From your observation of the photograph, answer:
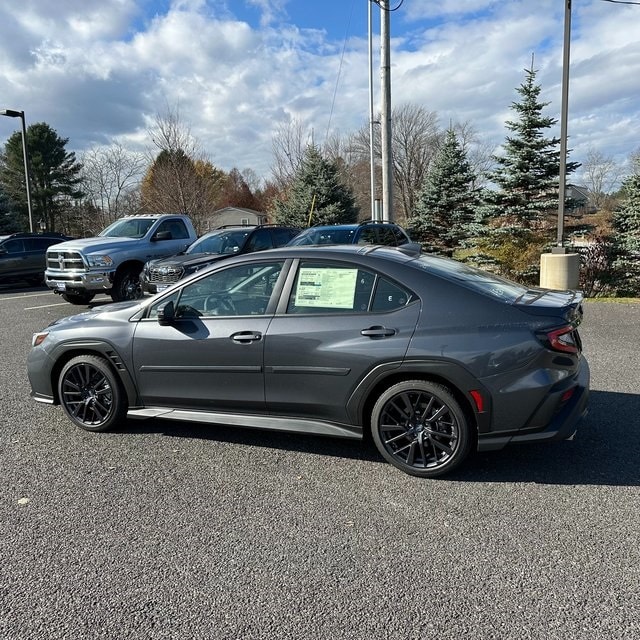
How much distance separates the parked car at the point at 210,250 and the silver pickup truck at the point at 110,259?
101cm

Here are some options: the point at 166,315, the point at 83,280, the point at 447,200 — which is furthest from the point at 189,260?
the point at 447,200

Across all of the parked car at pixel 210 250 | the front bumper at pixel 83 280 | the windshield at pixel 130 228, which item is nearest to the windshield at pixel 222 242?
the parked car at pixel 210 250

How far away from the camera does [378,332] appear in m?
3.64

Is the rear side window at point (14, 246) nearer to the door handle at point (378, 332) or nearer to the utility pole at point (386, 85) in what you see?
the utility pole at point (386, 85)

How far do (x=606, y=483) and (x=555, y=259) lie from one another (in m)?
9.37

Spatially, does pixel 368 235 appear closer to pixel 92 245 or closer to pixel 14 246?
pixel 92 245

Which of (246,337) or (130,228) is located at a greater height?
(130,228)

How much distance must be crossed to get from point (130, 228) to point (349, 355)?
1073 centimetres

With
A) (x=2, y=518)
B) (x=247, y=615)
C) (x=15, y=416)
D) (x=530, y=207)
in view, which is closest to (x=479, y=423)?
(x=247, y=615)

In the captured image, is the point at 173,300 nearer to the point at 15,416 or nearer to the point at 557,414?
the point at 15,416

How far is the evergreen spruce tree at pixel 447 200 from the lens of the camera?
22.0 meters

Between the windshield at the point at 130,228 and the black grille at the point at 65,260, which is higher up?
the windshield at the point at 130,228

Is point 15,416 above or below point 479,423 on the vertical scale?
below

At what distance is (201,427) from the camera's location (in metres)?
4.75
